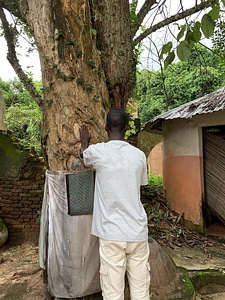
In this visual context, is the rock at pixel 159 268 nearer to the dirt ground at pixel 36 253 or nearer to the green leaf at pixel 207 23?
the dirt ground at pixel 36 253

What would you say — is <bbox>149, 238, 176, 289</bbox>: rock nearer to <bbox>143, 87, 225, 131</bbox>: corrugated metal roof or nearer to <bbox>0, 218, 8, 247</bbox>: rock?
<bbox>143, 87, 225, 131</bbox>: corrugated metal roof

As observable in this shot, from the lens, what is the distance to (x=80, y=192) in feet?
8.16

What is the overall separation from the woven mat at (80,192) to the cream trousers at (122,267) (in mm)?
395

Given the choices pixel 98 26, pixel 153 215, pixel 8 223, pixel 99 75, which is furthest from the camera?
pixel 153 215

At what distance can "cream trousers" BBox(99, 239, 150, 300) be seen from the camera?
211 cm

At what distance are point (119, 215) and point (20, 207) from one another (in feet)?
12.8

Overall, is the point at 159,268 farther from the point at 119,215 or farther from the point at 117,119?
the point at 117,119

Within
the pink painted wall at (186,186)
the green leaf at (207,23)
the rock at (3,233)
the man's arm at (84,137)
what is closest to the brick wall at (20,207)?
the rock at (3,233)

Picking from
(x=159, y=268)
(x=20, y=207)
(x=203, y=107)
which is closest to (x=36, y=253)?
(x=20, y=207)

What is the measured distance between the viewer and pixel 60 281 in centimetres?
244

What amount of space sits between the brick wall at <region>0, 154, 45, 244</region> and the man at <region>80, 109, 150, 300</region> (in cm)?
358

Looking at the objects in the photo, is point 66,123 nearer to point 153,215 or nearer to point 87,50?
point 87,50

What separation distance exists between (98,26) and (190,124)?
353cm

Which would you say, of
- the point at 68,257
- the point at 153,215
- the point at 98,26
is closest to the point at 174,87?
the point at 153,215
